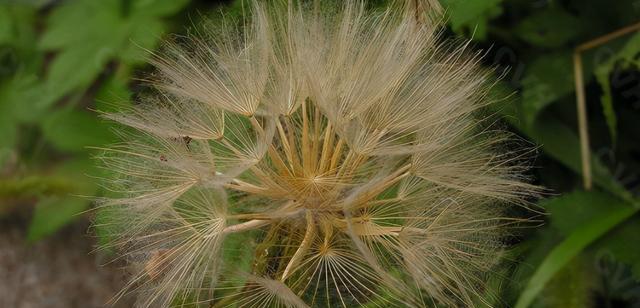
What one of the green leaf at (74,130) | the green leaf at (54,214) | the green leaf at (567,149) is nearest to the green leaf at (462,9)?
the green leaf at (567,149)

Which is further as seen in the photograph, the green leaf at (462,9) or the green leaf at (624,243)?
the green leaf at (624,243)

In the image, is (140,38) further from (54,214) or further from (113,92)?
(54,214)

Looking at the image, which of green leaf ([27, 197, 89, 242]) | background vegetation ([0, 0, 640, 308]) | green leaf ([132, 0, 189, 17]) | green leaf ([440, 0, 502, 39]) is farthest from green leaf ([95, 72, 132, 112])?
green leaf ([440, 0, 502, 39])

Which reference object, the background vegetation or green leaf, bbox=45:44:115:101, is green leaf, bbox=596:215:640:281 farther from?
green leaf, bbox=45:44:115:101

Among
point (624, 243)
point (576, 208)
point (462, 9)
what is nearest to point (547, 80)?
point (576, 208)

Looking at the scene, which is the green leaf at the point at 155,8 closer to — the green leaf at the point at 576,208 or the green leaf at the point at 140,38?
the green leaf at the point at 140,38

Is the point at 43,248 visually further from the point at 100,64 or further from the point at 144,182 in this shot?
the point at 144,182

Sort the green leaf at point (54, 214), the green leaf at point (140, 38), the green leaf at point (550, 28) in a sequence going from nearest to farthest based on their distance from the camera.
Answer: the green leaf at point (140, 38), the green leaf at point (550, 28), the green leaf at point (54, 214)
